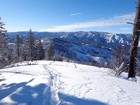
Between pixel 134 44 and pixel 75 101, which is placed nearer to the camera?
pixel 75 101

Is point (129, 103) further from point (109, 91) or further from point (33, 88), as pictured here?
point (33, 88)

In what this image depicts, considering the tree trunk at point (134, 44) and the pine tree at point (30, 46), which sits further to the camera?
the pine tree at point (30, 46)

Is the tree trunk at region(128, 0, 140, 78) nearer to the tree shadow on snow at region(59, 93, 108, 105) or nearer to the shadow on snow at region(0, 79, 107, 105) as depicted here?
the shadow on snow at region(0, 79, 107, 105)

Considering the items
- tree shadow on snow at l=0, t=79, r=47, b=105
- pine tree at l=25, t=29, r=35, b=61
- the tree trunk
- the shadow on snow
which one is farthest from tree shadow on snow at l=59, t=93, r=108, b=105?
pine tree at l=25, t=29, r=35, b=61

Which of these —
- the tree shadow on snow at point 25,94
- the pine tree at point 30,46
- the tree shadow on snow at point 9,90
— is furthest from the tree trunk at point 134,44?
the pine tree at point 30,46

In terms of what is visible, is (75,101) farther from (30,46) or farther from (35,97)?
(30,46)

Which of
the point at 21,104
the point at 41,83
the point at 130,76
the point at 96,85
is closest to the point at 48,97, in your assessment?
the point at 21,104

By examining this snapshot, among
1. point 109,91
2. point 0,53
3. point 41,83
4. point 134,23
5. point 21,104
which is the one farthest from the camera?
point 0,53

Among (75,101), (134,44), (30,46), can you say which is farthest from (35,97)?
(30,46)

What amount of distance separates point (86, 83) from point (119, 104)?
2987 millimetres

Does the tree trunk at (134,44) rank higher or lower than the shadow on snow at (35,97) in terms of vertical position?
higher

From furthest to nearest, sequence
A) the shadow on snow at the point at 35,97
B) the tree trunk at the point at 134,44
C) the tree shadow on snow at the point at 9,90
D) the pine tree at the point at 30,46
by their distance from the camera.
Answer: the pine tree at the point at 30,46, the tree trunk at the point at 134,44, the tree shadow on snow at the point at 9,90, the shadow on snow at the point at 35,97

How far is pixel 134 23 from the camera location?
13.2 meters

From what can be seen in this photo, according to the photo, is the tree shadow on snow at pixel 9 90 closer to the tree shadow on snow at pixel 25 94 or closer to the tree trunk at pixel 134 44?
the tree shadow on snow at pixel 25 94
